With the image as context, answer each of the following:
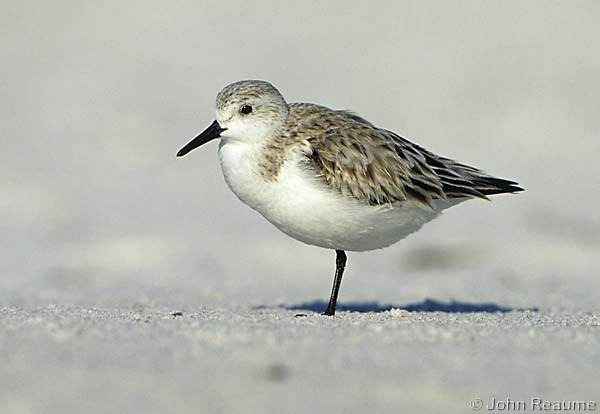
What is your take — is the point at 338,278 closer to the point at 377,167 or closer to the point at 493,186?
the point at 377,167

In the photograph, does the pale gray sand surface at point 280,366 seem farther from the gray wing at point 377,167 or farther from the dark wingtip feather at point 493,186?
the dark wingtip feather at point 493,186

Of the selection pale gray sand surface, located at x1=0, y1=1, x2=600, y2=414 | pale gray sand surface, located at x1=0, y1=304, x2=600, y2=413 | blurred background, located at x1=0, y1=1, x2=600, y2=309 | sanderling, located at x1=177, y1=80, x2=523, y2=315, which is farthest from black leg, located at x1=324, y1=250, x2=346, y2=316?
pale gray sand surface, located at x1=0, y1=304, x2=600, y2=413

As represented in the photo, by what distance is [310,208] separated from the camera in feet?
19.8

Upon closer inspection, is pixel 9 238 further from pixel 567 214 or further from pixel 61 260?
pixel 567 214

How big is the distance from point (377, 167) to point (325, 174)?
0.41m

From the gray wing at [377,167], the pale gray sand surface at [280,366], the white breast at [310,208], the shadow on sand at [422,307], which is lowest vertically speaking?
the pale gray sand surface at [280,366]

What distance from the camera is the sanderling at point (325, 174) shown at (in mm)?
6082

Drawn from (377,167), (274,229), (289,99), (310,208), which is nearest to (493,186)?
(377,167)

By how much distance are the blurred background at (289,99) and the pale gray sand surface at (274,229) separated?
0.13ft

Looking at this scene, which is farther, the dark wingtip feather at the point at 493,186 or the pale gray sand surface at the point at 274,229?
the dark wingtip feather at the point at 493,186

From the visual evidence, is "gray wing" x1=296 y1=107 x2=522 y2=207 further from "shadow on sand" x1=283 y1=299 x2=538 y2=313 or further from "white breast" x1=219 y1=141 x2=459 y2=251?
"shadow on sand" x1=283 y1=299 x2=538 y2=313

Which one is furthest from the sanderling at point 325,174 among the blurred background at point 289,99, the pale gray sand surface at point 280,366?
the blurred background at point 289,99

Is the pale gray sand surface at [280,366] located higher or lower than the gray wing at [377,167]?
lower

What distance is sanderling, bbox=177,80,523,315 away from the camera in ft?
20.0
